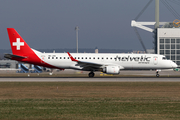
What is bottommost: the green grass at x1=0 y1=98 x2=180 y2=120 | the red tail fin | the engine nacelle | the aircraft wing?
the green grass at x1=0 y1=98 x2=180 y2=120

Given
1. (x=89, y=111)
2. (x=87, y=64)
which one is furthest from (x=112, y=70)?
Answer: (x=89, y=111)

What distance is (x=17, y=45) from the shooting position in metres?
48.5

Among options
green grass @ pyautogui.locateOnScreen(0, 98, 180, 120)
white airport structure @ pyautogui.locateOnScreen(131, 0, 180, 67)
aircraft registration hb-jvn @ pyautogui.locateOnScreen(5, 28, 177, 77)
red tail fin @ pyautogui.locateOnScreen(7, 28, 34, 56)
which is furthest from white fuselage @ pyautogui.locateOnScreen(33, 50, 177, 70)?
white airport structure @ pyautogui.locateOnScreen(131, 0, 180, 67)

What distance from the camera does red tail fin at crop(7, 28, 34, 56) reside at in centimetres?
4841

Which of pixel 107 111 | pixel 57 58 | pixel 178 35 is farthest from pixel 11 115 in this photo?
pixel 178 35

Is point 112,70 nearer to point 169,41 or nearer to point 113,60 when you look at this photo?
point 113,60

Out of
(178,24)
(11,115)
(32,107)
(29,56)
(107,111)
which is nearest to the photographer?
(11,115)

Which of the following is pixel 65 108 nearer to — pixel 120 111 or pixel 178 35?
pixel 120 111

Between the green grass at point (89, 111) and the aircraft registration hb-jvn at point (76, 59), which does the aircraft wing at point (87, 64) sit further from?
the green grass at point (89, 111)

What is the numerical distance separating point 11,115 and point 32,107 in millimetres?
2576

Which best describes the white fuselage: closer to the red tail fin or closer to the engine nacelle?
the engine nacelle

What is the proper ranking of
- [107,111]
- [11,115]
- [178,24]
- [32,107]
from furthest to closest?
[178,24]
[32,107]
[107,111]
[11,115]

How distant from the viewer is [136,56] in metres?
49.0

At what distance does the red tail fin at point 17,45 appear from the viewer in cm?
4841
